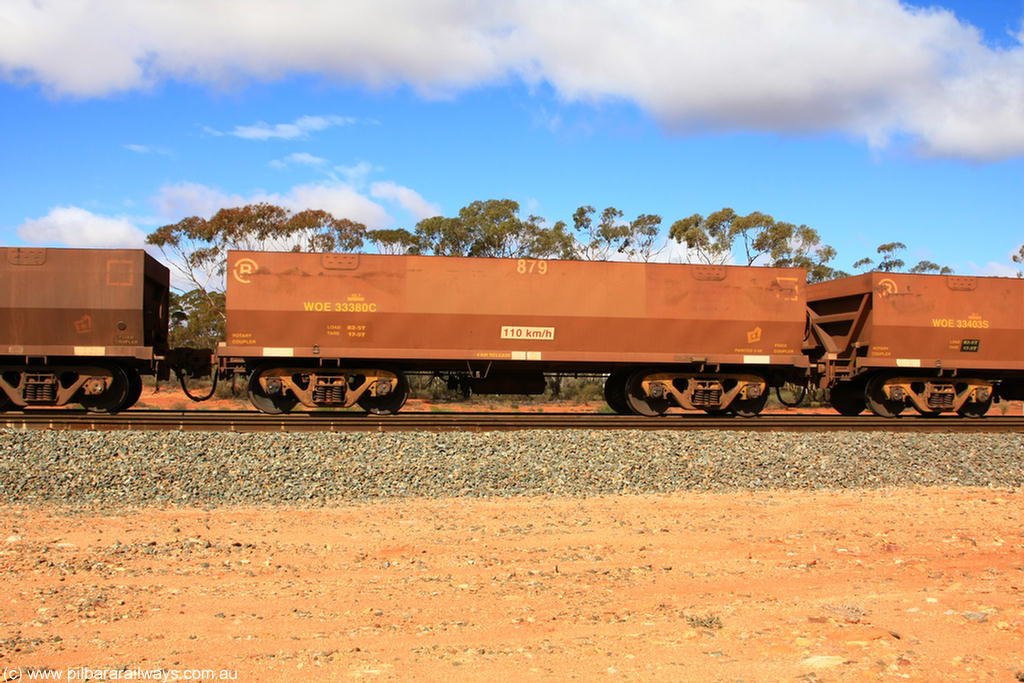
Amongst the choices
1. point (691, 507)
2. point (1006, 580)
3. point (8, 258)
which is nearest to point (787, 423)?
point (691, 507)

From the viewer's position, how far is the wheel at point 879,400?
1611cm

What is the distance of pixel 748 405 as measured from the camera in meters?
15.7

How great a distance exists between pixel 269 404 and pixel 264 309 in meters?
1.83

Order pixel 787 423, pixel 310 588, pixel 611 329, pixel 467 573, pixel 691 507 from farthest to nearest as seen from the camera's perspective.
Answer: pixel 611 329 → pixel 787 423 → pixel 691 507 → pixel 467 573 → pixel 310 588

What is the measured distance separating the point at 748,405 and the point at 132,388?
12.3m

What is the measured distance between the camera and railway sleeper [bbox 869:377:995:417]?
16.0m

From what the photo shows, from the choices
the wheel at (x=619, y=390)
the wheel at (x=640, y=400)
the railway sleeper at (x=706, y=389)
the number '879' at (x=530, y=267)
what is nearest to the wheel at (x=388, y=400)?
the number '879' at (x=530, y=267)

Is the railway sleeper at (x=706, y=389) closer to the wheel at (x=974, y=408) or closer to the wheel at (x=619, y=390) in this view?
the wheel at (x=619, y=390)

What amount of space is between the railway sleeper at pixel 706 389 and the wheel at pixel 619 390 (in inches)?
17.8

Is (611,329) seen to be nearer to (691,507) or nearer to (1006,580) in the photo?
(691,507)

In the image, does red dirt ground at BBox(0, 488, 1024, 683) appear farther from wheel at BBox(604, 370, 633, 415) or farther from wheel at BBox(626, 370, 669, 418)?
wheel at BBox(604, 370, 633, 415)

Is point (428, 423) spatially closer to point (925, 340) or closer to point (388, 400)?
point (388, 400)

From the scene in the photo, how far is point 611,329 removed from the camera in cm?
1482

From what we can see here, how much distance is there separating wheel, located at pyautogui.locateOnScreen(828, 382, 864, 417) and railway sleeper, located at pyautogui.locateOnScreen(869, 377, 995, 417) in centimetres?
107
